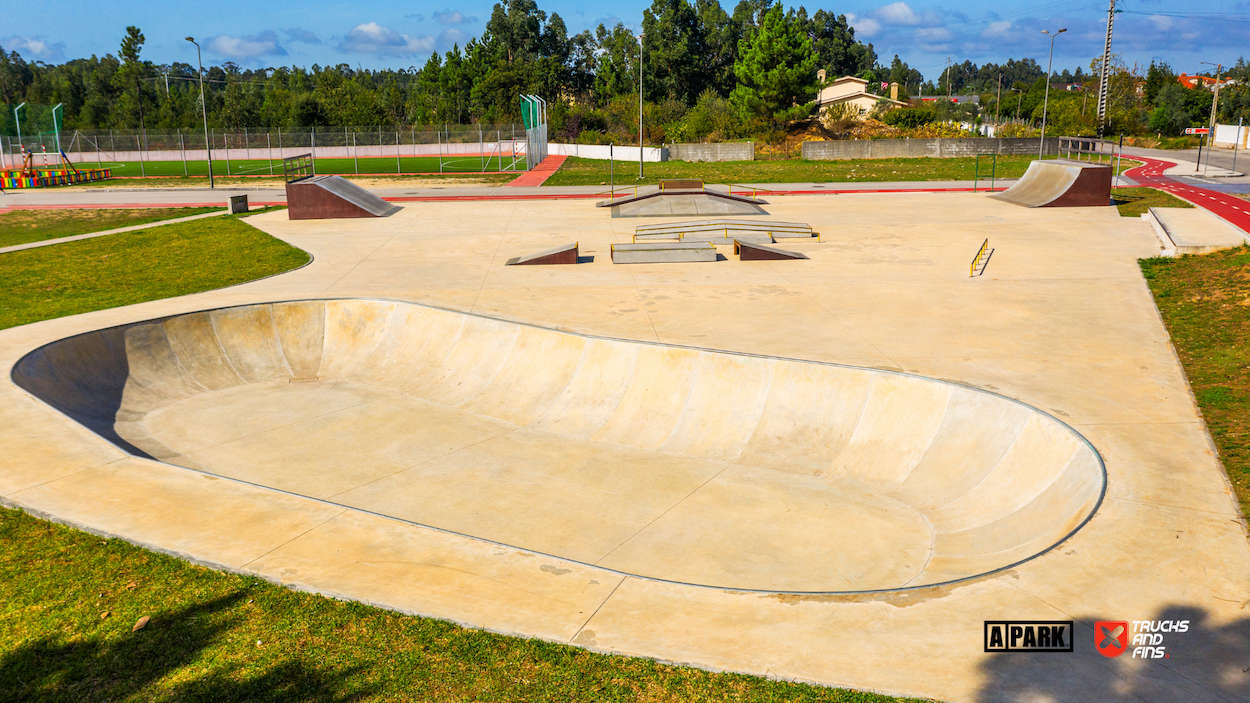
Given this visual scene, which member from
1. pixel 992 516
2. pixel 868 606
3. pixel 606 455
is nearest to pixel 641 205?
pixel 606 455

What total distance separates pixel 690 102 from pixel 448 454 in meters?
99.5

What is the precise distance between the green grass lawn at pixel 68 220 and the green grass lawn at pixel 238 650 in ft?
82.9

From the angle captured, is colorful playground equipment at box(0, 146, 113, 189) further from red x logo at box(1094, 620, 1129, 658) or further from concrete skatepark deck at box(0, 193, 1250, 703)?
red x logo at box(1094, 620, 1129, 658)

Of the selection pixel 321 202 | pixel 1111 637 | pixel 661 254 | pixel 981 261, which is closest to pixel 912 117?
pixel 981 261

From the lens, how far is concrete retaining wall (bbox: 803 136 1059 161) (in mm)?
57397

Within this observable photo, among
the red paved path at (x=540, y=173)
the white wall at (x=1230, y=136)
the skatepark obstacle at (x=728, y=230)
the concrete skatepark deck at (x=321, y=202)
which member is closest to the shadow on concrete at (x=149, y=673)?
the skatepark obstacle at (x=728, y=230)

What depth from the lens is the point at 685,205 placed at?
31.8m

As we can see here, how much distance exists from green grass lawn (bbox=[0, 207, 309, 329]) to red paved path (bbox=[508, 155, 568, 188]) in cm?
2151

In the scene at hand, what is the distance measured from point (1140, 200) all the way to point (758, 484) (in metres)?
30.3

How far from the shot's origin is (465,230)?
28.4 m

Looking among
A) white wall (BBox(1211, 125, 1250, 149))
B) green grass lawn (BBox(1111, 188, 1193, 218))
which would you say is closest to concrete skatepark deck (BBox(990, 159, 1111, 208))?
green grass lawn (BBox(1111, 188, 1193, 218))

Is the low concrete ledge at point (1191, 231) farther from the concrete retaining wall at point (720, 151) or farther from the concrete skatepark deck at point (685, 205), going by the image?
the concrete retaining wall at point (720, 151)

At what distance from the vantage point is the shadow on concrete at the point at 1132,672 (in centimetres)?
544

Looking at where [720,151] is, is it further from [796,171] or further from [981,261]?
[981,261]
